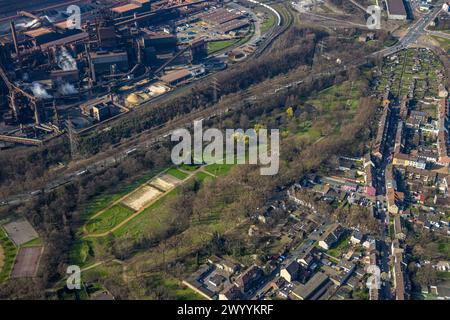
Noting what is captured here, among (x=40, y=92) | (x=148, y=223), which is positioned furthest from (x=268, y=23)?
(x=148, y=223)

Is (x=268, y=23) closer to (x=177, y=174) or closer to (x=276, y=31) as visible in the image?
(x=276, y=31)

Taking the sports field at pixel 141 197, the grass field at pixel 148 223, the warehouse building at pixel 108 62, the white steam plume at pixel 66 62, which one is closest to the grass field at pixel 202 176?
the sports field at pixel 141 197

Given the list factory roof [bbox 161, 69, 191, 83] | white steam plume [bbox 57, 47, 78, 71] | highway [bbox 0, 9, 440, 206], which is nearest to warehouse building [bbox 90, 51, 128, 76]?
white steam plume [bbox 57, 47, 78, 71]

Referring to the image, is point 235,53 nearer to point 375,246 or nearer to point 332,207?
point 332,207

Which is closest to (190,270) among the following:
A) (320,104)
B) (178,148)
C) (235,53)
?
(178,148)

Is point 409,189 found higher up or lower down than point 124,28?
lower down

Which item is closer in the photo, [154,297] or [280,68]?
[154,297]

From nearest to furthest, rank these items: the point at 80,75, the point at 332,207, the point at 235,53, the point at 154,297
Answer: the point at 154,297
the point at 332,207
the point at 80,75
the point at 235,53
